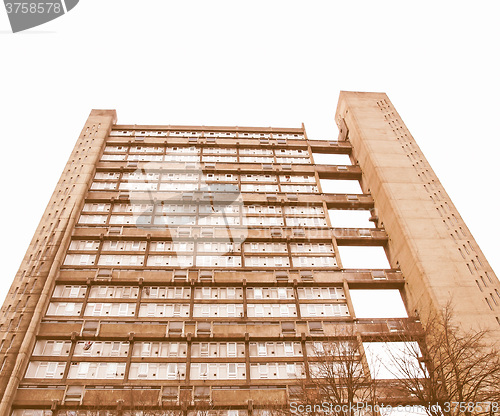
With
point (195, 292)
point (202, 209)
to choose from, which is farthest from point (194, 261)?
point (202, 209)

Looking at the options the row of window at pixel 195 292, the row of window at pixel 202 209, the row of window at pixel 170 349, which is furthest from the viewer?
the row of window at pixel 202 209

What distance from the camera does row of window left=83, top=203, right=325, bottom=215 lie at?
45188 mm

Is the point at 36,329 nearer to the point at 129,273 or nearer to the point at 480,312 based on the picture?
→ the point at 129,273

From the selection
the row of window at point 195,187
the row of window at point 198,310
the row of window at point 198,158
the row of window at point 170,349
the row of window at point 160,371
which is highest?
the row of window at point 198,158

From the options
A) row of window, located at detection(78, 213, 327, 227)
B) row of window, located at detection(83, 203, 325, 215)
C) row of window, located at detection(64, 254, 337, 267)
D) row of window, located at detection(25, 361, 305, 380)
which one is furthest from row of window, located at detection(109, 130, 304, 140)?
row of window, located at detection(25, 361, 305, 380)

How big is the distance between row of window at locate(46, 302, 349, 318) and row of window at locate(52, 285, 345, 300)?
2.46 ft

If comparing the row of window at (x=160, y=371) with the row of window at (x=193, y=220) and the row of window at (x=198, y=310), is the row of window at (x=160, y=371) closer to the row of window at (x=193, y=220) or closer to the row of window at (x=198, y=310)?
the row of window at (x=198, y=310)

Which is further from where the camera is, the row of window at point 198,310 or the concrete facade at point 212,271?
the row of window at point 198,310

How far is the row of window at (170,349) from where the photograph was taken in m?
33.2

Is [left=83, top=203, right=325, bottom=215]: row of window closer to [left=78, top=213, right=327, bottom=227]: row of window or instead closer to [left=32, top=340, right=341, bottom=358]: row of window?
[left=78, top=213, right=327, bottom=227]: row of window

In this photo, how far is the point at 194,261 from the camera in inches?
1583

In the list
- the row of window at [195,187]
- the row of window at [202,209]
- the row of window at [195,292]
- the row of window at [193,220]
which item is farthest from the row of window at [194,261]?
the row of window at [195,187]

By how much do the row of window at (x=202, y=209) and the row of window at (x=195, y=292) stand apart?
31.9 ft

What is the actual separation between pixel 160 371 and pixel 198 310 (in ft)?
19.0
